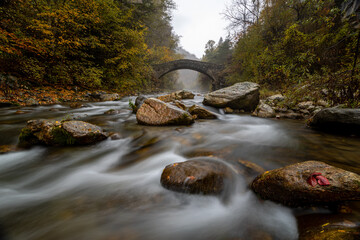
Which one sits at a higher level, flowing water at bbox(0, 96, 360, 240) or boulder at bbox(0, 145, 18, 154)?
boulder at bbox(0, 145, 18, 154)

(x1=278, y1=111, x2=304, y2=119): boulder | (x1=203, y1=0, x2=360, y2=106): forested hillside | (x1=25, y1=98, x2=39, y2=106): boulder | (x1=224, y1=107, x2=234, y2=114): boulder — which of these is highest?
(x1=203, y1=0, x2=360, y2=106): forested hillside

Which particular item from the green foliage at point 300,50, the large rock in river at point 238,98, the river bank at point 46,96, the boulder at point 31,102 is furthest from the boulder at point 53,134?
the large rock in river at point 238,98

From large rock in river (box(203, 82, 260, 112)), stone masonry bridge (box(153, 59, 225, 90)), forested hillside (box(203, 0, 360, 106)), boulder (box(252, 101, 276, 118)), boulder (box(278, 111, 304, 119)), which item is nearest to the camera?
forested hillside (box(203, 0, 360, 106))

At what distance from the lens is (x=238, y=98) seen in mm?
6840

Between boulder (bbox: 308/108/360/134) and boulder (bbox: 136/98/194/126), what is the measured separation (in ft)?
10.7

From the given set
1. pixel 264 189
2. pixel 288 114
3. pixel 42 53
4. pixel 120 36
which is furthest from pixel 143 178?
pixel 120 36

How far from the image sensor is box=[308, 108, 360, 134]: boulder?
3154mm

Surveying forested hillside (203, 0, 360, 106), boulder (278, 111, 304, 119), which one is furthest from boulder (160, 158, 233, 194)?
boulder (278, 111, 304, 119)

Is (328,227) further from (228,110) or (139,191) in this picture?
(228,110)

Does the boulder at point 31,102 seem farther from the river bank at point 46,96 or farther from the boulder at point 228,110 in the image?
the boulder at point 228,110

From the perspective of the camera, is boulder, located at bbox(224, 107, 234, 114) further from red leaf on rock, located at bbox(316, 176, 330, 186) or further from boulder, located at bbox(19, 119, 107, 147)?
red leaf on rock, located at bbox(316, 176, 330, 186)

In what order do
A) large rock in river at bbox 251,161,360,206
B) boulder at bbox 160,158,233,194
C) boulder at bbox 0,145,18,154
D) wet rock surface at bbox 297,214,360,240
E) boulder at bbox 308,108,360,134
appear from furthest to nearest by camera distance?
boulder at bbox 308,108,360,134
boulder at bbox 0,145,18,154
boulder at bbox 160,158,233,194
large rock in river at bbox 251,161,360,206
wet rock surface at bbox 297,214,360,240

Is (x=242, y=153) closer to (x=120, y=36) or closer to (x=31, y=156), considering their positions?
(x=31, y=156)

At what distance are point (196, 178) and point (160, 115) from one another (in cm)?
283
